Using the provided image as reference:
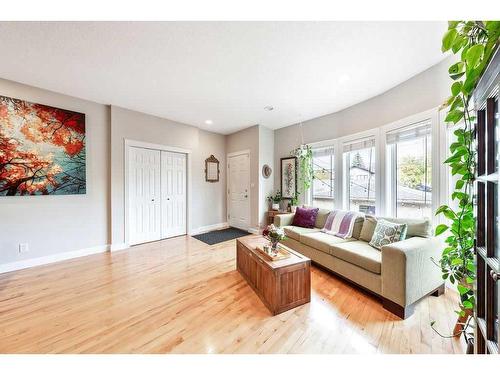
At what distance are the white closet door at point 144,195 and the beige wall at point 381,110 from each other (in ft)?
9.56

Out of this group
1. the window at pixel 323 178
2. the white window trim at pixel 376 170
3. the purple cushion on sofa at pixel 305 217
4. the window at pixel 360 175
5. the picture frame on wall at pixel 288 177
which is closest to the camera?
the white window trim at pixel 376 170

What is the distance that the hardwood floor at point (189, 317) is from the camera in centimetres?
151

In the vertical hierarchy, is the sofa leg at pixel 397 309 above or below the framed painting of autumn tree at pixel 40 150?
below

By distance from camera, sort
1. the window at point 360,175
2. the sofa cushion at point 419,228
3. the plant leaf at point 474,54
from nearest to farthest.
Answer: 1. the plant leaf at point 474,54
2. the sofa cushion at point 419,228
3. the window at point 360,175

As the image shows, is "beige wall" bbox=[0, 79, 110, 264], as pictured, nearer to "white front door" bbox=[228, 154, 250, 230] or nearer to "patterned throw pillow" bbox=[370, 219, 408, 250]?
"white front door" bbox=[228, 154, 250, 230]

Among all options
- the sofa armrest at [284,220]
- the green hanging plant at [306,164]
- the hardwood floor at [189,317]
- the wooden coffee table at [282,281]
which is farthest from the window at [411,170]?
the wooden coffee table at [282,281]

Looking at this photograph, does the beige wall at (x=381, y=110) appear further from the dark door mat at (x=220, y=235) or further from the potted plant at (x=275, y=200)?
the dark door mat at (x=220, y=235)

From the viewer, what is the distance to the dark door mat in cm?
428

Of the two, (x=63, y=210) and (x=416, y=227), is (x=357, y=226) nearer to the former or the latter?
(x=416, y=227)

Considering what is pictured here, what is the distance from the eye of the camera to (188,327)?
5.60 feet

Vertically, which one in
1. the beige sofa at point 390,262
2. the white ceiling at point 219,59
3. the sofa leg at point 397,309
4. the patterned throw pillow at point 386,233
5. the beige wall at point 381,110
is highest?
the white ceiling at point 219,59

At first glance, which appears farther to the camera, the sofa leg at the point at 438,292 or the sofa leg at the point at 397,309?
the sofa leg at the point at 438,292
